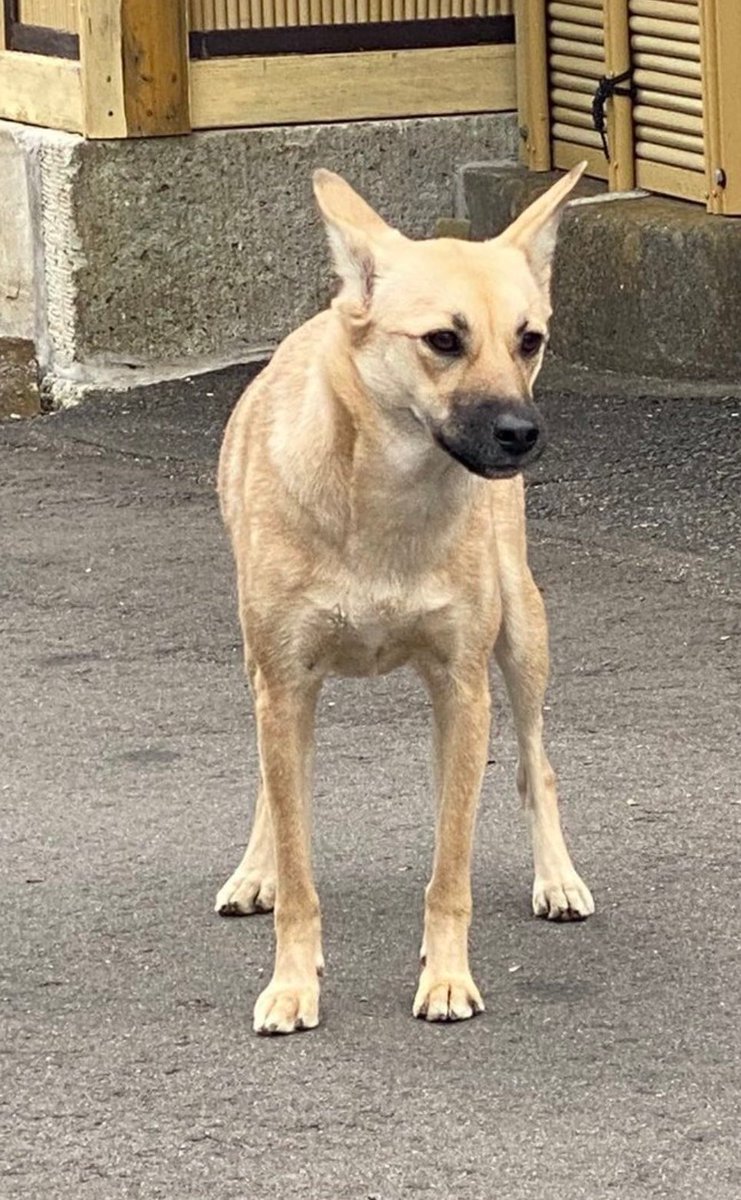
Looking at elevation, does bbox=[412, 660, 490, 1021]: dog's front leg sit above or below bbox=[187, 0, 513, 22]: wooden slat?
below

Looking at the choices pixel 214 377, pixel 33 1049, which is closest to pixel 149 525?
pixel 214 377

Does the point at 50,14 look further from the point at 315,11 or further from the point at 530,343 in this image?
the point at 530,343

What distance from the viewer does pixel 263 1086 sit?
4.77 meters

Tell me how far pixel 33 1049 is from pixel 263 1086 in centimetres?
48

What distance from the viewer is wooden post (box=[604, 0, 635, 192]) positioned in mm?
11000

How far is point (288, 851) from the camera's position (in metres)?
5.10

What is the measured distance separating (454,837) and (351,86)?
272 inches

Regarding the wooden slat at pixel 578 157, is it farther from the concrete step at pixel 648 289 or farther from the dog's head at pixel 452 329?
the dog's head at pixel 452 329

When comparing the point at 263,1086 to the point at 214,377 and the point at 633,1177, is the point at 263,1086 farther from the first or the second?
the point at 214,377

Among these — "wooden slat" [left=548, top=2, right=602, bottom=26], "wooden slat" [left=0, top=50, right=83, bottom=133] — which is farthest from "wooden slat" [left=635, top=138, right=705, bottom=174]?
"wooden slat" [left=0, top=50, right=83, bottom=133]

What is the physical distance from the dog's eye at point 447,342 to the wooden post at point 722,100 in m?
5.64

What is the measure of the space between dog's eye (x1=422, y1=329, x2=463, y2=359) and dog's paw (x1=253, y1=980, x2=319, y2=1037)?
1.19m

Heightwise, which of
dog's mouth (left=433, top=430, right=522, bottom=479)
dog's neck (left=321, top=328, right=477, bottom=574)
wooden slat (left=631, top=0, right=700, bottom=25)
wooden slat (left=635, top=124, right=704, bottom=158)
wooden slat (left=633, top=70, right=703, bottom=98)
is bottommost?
wooden slat (left=635, top=124, right=704, bottom=158)

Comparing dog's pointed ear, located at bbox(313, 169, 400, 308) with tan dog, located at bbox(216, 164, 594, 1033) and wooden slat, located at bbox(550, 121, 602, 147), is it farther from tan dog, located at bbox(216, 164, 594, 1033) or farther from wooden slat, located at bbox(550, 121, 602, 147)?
wooden slat, located at bbox(550, 121, 602, 147)
